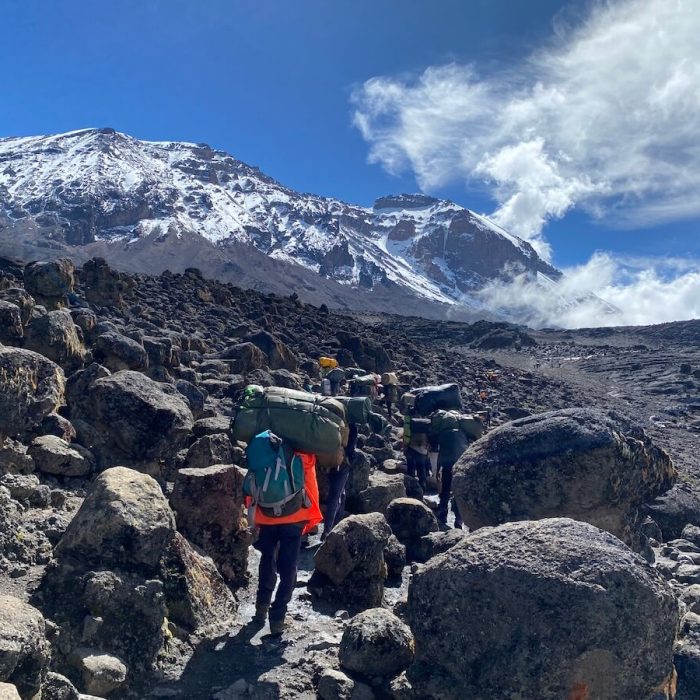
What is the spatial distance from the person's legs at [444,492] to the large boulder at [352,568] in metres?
3.32

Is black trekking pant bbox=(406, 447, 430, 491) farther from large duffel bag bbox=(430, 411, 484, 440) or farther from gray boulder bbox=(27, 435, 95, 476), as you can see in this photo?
gray boulder bbox=(27, 435, 95, 476)

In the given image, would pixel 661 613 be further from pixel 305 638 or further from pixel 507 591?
pixel 305 638

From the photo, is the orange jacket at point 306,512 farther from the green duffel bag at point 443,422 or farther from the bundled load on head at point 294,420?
the green duffel bag at point 443,422

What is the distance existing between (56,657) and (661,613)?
11.2 ft

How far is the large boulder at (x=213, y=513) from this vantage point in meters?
5.74

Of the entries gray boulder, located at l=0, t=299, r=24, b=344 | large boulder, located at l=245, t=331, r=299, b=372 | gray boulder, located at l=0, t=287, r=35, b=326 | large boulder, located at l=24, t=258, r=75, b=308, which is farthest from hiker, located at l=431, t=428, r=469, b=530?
large boulder, located at l=245, t=331, r=299, b=372

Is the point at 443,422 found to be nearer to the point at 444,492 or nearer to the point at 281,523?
the point at 444,492

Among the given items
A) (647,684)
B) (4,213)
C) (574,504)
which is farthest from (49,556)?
(4,213)

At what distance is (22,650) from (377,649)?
84.4 inches

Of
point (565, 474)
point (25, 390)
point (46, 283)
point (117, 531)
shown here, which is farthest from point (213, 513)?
point (46, 283)

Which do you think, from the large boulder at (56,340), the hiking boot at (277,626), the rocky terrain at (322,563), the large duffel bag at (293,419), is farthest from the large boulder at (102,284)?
the hiking boot at (277,626)

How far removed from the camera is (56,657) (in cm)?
386

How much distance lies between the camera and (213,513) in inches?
228

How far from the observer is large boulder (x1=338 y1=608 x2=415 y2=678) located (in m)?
4.31
